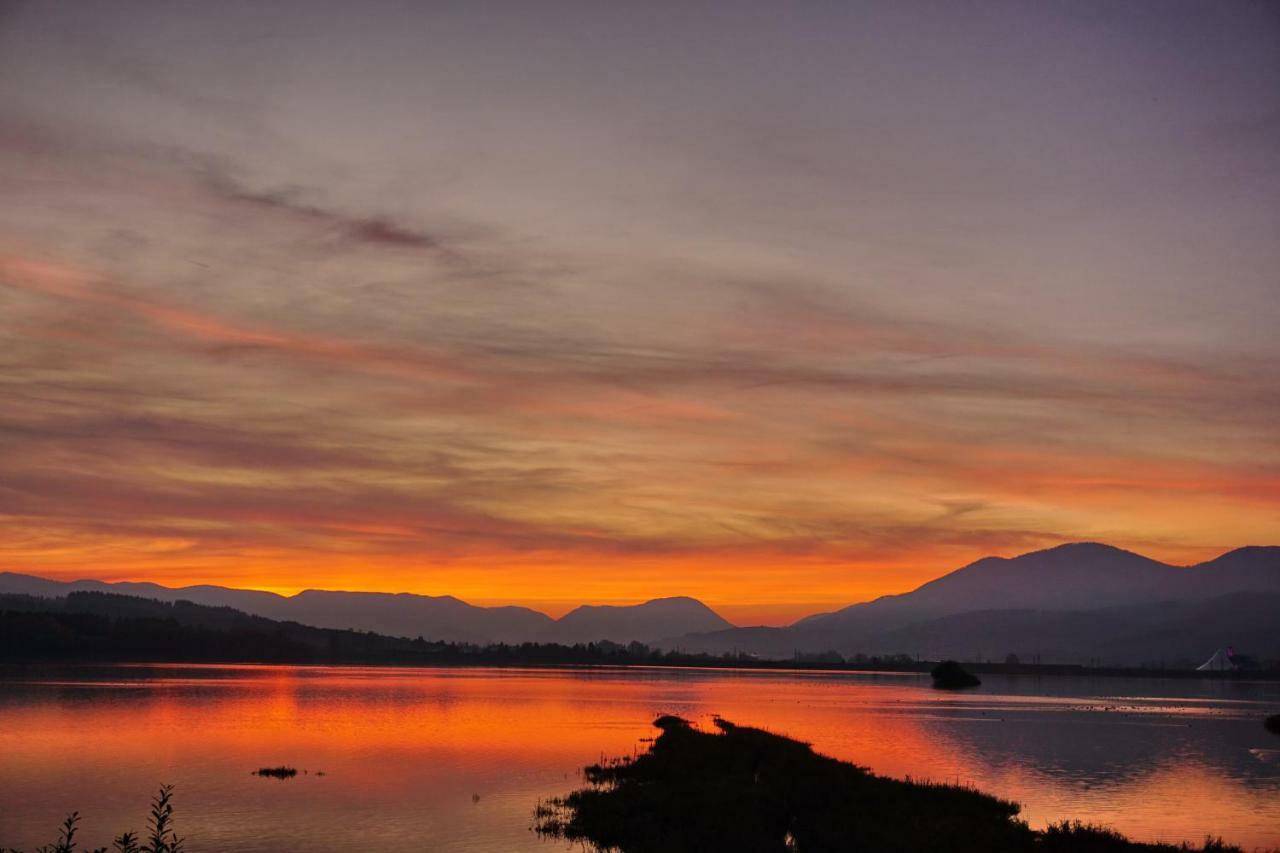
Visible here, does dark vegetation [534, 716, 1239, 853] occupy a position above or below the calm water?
above

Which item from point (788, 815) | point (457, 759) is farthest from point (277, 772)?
point (788, 815)

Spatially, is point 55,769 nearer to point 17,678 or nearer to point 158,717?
point 158,717

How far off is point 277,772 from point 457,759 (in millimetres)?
13064

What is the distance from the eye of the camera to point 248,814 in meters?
49.5

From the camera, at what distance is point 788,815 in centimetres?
4653

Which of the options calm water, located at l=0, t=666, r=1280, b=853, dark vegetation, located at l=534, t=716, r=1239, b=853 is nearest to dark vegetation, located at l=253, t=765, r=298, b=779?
calm water, located at l=0, t=666, r=1280, b=853

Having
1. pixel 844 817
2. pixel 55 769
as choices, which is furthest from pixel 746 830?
pixel 55 769

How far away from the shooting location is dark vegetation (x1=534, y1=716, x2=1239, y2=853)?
39.1m

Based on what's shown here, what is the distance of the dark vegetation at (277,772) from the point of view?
62531 millimetres

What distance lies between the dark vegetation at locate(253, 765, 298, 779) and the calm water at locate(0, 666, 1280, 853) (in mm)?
973

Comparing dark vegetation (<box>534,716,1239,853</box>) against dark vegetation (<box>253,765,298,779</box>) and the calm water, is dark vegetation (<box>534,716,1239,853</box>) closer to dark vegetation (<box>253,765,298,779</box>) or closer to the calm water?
the calm water

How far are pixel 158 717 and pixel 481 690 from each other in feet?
278

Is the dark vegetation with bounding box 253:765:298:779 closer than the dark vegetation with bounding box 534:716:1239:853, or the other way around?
the dark vegetation with bounding box 534:716:1239:853

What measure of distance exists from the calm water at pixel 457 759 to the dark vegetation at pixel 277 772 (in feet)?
3.19
